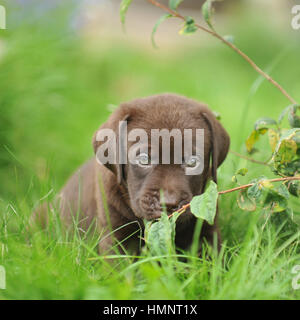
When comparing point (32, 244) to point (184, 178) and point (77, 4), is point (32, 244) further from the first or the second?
point (77, 4)

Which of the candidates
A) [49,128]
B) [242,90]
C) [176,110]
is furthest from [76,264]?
[242,90]

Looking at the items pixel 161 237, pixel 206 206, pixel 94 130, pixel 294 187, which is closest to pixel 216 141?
pixel 294 187

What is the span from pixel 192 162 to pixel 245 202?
1.26ft

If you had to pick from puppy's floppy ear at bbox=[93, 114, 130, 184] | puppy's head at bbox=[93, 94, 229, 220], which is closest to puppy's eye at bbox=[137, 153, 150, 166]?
puppy's head at bbox=[93, 94, 229, 220]

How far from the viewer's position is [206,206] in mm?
2742

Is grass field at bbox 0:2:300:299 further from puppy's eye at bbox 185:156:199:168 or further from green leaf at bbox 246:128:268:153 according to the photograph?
puppy's eye at bbox 185:156:199:168

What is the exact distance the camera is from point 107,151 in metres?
3.30

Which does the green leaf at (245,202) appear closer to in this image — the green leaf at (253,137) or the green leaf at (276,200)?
the green leaf at (276,200)

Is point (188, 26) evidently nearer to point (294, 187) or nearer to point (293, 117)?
point (293, 117)

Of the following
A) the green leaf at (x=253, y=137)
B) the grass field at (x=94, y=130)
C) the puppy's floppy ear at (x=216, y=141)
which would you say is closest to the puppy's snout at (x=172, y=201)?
the grass field at (x=94, y=130)

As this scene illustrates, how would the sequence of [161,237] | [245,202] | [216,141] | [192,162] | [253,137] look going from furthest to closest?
[253,137] < [216,141] < [192,162] < [245,202] < [161,237]

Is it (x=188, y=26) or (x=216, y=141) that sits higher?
(x=188, y=26)

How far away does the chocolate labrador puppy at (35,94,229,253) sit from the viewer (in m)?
3.05
